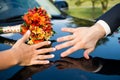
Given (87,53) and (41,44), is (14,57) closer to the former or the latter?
(41,44)

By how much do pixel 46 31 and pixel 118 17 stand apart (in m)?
0.69

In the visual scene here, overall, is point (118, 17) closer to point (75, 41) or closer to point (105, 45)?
point (105, 45)

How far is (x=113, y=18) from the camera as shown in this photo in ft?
11.1

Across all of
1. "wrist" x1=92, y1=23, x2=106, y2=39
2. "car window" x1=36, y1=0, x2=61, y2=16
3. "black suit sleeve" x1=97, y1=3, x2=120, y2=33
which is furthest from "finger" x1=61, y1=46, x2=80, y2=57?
"car window" x1=36, y1=0, x2=61, y2=16

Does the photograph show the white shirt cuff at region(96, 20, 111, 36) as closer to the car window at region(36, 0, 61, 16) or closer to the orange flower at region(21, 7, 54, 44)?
the orange flower at region(21, 7, 54, 44)

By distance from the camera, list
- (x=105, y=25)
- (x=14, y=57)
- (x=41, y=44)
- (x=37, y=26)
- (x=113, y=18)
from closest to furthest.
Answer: (x=14, y=57), (x=41, y=44), (x=37, y=26), (x=105, y=25), (x=113, y=18)

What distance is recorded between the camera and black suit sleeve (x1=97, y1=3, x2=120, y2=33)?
332 cm

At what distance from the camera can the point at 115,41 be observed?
11.3 ft

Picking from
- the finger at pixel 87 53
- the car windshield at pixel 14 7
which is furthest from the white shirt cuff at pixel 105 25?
the car windshield at pixel 14 7

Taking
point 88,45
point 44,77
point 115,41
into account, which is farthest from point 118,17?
point 44,77

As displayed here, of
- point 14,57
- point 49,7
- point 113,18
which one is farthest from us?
point 49,7

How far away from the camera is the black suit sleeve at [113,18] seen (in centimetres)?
332

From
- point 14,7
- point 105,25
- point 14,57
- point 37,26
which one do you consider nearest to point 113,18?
point 105,25

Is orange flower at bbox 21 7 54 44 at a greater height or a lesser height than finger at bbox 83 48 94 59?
greater
